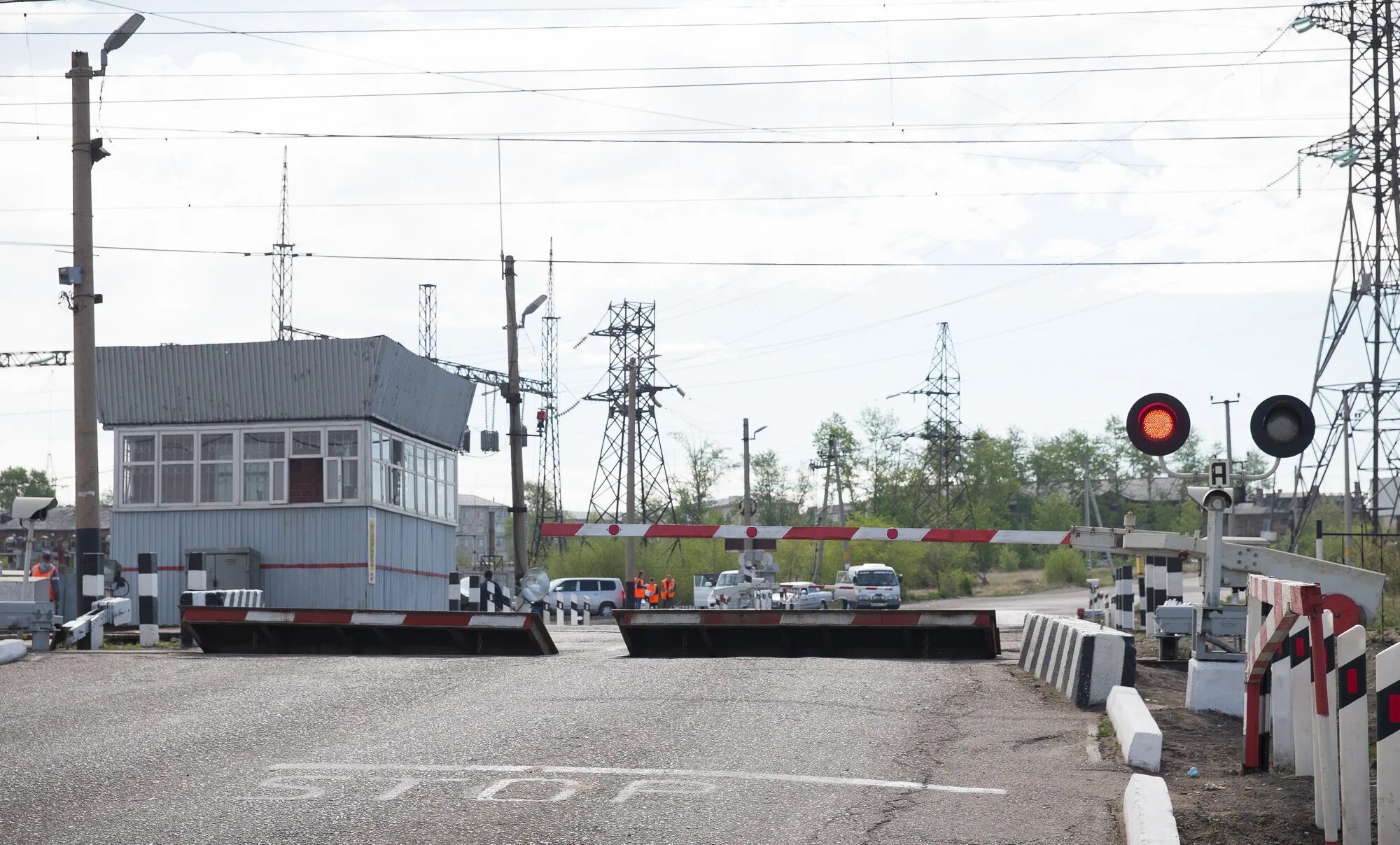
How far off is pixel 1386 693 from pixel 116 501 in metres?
25.8

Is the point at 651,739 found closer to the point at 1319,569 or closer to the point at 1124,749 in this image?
the point at 1124,749

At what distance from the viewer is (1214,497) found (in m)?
11.4

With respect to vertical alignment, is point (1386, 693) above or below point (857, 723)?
above

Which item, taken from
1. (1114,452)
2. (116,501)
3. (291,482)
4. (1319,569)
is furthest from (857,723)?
(1114,452)

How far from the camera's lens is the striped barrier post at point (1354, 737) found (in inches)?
249

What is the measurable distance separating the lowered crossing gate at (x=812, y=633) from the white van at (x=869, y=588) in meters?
33.8

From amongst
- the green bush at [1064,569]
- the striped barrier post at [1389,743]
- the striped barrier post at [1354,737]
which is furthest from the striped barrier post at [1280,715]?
the green bush at [1064,569]

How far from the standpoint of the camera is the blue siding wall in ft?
89.6

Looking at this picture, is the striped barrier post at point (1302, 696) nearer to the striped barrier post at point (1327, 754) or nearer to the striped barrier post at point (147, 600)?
the striped barrier post at point (1327, 754)

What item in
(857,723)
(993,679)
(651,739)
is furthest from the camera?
(993,679)

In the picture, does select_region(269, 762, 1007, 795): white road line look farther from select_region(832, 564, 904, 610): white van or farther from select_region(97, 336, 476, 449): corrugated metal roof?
select_region(832, 564, 904, 610): white van

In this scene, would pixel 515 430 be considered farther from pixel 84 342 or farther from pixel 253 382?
pixel 84 342

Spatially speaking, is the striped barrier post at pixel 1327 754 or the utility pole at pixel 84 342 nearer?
the striped barrier post at pixel 1327 754

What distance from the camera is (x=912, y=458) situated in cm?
10069
